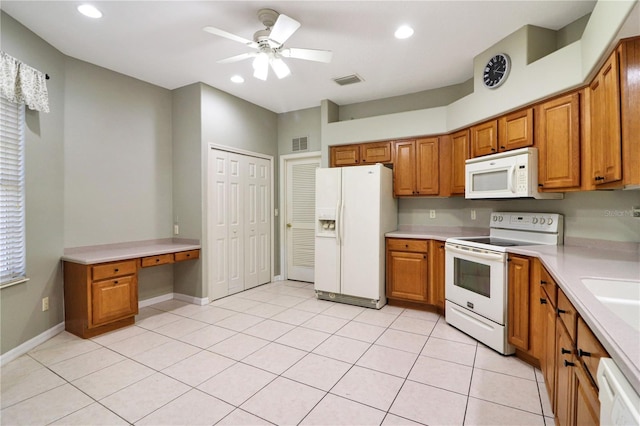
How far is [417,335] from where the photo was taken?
3.02 metres

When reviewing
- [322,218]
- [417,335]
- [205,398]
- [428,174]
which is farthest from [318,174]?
[205,398]

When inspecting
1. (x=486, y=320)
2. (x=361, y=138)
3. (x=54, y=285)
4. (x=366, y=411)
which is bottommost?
(x=366, y=411)

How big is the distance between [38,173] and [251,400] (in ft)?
9.36

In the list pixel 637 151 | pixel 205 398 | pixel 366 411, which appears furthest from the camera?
pixel 205 398

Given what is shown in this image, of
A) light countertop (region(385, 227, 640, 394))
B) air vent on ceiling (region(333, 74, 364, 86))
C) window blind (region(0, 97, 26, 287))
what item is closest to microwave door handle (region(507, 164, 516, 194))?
light countertop (region(385, 227, 640, 394))

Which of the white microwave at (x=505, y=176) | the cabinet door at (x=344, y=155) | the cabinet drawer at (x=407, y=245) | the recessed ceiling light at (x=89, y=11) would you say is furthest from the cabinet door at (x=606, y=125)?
the recessed ceiling light at (x=89, y=11)

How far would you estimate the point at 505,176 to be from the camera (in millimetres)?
2883

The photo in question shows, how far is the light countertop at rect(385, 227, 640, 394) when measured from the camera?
836 millimetres

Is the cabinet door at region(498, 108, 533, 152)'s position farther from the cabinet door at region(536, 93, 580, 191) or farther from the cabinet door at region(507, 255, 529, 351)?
the cabinet door at region(507, 255, 529, 351)

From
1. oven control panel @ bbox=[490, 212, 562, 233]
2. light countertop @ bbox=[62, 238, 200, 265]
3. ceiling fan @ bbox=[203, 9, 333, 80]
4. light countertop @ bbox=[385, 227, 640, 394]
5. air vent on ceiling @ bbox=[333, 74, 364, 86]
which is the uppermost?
air vent on ceiling @ bbox=[333, 74, 364, 86]

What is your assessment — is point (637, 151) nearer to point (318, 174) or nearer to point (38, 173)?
point (318, 174)

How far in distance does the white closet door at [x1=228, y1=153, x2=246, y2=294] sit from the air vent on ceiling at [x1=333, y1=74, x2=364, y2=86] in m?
1.79

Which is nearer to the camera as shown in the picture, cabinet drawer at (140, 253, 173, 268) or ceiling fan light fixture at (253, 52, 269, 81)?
ceiling fan light fixture at (253, 52, 269, 81)

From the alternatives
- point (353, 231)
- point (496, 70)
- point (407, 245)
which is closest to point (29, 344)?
point (353, 231)
